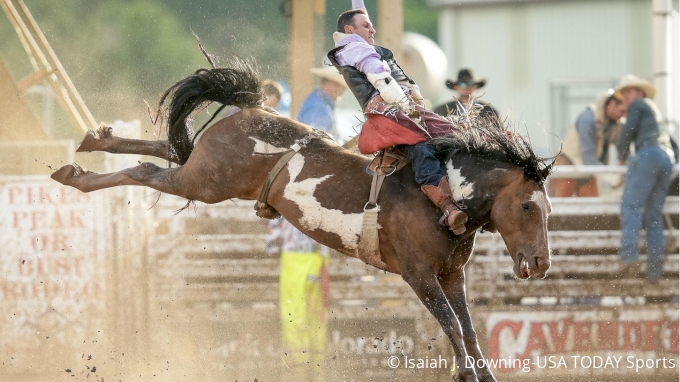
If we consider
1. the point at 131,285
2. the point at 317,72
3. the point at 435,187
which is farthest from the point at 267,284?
the point at 435,187

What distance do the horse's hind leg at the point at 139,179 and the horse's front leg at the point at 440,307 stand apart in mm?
1382

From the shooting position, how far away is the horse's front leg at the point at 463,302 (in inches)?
227

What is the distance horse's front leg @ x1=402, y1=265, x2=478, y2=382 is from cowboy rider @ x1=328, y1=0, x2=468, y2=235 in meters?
0.33

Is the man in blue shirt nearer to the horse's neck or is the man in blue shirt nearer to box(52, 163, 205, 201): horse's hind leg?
box(52, 163, 205, 201): horse's hind leg

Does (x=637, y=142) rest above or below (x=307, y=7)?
below

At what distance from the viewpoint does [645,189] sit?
8.81m

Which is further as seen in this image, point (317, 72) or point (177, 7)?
point (177, 7)

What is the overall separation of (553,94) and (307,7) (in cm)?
543

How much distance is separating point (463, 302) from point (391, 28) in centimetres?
351

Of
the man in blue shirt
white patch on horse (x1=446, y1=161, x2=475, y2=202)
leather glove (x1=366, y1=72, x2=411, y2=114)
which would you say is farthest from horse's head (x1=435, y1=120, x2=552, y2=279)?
the man in blue shirt

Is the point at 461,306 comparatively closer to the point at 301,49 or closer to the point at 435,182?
the point at 435,182

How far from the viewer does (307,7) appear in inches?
348

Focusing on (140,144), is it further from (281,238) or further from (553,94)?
(553,94)

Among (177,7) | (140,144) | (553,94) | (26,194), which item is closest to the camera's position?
(140,144)
